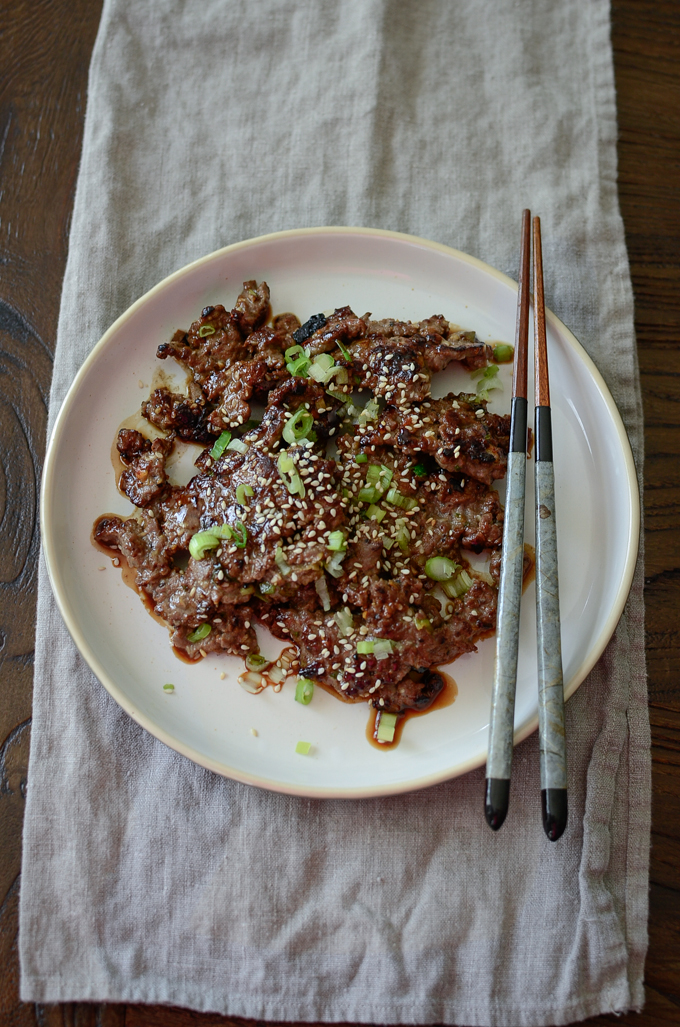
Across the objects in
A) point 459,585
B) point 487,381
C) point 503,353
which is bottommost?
point 459,585

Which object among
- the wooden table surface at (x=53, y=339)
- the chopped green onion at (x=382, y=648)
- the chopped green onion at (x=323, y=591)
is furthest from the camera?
the wooden table surface at (x=53, y=339)

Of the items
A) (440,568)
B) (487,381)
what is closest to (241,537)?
(440,568)

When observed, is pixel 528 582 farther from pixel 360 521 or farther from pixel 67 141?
pixel 67 141

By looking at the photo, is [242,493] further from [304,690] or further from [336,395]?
[304,690]

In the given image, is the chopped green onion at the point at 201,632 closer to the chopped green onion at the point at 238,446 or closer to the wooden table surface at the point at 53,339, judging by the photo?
the chopped green onion at the point at 238,446

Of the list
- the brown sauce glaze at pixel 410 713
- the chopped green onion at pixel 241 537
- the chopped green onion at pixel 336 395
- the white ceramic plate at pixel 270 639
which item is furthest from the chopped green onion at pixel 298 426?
the brown sauce glaze at pixel 410 713

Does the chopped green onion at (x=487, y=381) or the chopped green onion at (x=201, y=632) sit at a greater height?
the chopped green onion at (x=487, y=381)
